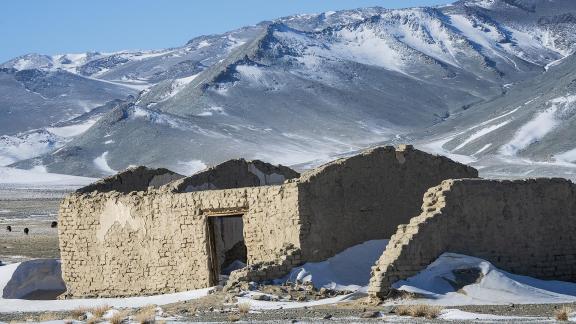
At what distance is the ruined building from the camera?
18219 mm

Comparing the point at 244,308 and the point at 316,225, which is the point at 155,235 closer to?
the point at 316,225

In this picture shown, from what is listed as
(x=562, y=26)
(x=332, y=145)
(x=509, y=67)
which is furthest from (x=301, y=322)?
(x=562, y=26)

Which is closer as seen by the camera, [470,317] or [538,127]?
[470,317]

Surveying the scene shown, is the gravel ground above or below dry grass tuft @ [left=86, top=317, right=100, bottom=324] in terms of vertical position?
above

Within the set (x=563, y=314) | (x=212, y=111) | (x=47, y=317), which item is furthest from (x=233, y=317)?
(x=212, y=111)

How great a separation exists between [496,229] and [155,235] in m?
5.53

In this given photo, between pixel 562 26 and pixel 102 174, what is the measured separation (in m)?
84.1

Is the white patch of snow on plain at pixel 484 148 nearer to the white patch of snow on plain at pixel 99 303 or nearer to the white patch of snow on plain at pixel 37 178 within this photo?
the white patch of snow on plain at pixel 37 178

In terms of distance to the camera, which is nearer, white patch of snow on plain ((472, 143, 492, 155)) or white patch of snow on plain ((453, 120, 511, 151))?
white patch of snow on plain ((472, 143, 492, 155))

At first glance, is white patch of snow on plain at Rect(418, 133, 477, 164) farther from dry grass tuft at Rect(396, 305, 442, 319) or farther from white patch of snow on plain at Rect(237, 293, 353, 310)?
dry grass tuft at Rect(396, 305, 442, 319)

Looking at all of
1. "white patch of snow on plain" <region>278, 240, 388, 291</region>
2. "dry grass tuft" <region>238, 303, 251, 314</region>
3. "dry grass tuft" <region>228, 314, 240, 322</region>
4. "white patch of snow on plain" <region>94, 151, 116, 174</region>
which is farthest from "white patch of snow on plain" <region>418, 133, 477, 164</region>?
"dry grass tuft" <region>228, 314, 240, 322</region>

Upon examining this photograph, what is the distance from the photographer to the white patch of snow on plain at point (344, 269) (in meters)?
17.6

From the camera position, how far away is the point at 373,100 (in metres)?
125

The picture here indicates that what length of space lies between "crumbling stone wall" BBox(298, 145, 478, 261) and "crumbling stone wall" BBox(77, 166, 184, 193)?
5282 mm
